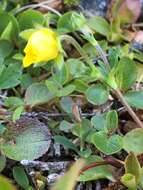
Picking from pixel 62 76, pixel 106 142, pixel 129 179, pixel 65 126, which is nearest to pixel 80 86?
pixel 62 76

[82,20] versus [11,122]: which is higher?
[82,20]

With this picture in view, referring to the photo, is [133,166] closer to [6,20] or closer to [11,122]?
[11,122]

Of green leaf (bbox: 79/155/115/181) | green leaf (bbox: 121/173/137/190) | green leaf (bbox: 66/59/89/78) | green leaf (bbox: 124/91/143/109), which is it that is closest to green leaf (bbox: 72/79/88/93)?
green leaf (bbox: 66/59/89/78)

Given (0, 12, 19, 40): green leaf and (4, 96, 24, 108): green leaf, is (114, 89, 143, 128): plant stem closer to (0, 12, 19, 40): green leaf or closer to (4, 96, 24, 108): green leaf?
(4, 96, 24, 108): green leaf

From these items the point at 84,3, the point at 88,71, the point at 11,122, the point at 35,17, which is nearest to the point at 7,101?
the point at 11,122

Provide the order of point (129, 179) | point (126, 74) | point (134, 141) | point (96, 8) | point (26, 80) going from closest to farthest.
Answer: point (129, 179)
point (134, 141)
point (126, 74)
point (26, 80)
point (96, 8)

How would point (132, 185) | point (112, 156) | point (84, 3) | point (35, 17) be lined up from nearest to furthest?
point (132, 185)
point (112, 156)
point (35, 17)
point (84, 3)

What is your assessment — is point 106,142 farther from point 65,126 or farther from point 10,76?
point 10,76
